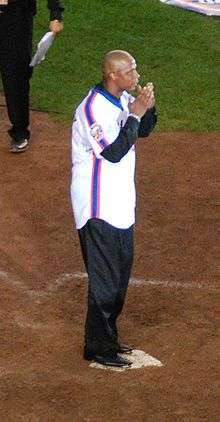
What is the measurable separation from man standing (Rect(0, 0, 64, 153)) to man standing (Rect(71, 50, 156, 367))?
3810 mm

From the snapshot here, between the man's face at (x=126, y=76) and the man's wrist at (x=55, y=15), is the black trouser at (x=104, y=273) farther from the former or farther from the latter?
the man's wrist at (x=55, y=15)

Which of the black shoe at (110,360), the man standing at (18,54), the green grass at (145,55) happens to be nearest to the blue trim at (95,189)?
the black shoe at (110,360)

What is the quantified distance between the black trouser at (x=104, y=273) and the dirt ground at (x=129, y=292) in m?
0.23

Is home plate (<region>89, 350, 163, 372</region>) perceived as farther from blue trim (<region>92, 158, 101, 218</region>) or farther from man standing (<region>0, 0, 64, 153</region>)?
man standing (<region>0, 0, 64, 153</region>)

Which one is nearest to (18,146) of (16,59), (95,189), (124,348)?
(16,59)

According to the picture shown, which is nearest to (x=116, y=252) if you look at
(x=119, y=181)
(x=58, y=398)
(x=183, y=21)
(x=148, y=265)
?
(x=119, y=181)

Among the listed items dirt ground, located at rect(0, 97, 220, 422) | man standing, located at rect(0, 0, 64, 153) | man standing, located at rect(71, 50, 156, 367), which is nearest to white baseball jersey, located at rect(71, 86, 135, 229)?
man standing, located at rect(71, 50, 156, 367)

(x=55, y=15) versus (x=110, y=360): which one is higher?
(x=55, y=15)

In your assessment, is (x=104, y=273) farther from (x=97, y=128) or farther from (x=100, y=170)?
(x=97, y=128)

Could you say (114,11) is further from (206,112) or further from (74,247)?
(74,247)

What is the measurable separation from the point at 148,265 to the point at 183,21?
813cm

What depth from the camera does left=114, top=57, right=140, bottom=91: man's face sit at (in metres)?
7.33

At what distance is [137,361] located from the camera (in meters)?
7.86

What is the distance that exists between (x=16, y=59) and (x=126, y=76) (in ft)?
13.6
